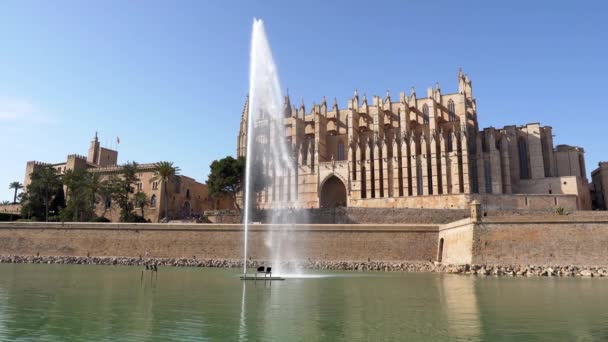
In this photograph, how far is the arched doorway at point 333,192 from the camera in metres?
56.2

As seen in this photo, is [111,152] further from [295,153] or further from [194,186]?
[295,153]

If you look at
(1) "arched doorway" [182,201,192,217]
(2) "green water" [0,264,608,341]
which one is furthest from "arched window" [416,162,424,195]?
(2) "green water" [0,264,608,341]

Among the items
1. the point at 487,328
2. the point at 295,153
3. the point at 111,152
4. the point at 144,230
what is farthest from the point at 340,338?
the point at 111,152

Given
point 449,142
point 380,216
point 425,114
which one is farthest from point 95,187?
point 425,114

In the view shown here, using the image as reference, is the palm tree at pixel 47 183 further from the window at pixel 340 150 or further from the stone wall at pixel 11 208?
the window at pixel 340 150

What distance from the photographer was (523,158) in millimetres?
51344

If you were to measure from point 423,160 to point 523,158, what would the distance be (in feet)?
36.0

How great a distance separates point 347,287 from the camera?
20266mm

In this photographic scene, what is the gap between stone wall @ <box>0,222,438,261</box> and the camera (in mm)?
34094

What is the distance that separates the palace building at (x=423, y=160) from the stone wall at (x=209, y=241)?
15.6 m

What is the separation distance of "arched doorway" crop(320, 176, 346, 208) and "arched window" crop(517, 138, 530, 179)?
19.3m

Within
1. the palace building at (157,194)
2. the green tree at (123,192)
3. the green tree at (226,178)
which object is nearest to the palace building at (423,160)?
the green tree at (226,178)

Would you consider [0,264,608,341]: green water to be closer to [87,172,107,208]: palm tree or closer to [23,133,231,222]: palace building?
[87,172,107,208]: palm tree

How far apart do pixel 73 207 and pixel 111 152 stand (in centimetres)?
2709
